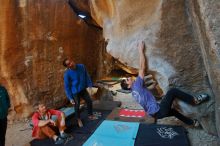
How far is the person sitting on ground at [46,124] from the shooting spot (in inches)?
A: 199

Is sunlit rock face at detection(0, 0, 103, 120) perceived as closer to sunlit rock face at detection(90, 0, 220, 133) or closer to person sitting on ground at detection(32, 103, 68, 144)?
person sitting on ground at detection(32, 103, 68, 144)

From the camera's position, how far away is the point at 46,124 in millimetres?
5070

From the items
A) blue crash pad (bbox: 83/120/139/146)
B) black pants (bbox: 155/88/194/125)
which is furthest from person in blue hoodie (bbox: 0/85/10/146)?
black pants (bbox: 155/88/194/125)

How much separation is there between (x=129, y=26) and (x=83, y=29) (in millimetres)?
3581

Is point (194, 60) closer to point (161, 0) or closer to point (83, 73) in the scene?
point (161, 0)

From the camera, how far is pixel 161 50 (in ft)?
15.6

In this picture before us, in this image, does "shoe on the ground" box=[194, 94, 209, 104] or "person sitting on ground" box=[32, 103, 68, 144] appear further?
"person sitting on ground" box=[32, 103, 68, 144]

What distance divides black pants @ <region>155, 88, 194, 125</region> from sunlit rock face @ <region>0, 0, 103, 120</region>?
3.39m

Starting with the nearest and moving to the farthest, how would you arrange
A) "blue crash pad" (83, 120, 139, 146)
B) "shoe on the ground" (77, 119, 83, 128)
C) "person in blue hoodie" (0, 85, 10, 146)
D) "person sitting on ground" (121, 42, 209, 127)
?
1. "person in blue hoodie" (0, 85, 10, 146)
2. "blue crash pad" (83, 120, 139, 146)
3. "person sitting on ground" (121, 42, 209, 127)
4. "shoe on the ground" (77, 119, 83, 128)

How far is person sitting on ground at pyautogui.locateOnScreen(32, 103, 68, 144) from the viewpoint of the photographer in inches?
199

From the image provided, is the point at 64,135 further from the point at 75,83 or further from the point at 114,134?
the point at 75,83

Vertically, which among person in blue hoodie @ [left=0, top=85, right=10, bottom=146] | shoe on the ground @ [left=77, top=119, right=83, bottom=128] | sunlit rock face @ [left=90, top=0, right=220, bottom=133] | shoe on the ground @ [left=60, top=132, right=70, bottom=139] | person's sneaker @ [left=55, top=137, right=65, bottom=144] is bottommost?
person's sneaker @ [left=55, top=137, right=65, bottom=144]

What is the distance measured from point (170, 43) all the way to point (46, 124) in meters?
2.74

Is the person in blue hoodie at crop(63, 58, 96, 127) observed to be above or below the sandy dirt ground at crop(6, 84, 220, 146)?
above
